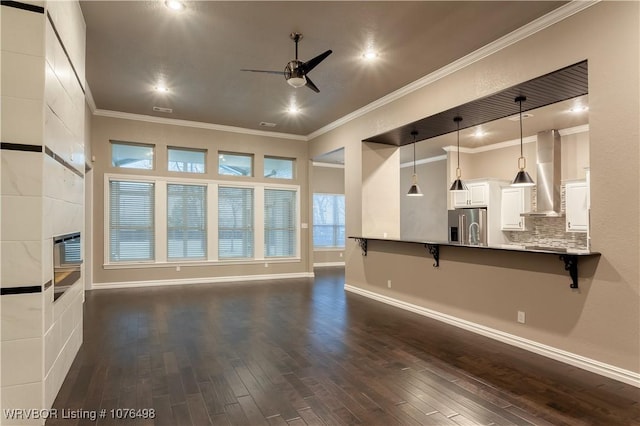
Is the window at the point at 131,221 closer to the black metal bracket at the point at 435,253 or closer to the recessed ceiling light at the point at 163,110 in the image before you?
the recessed ceiling light at the point at 163,110

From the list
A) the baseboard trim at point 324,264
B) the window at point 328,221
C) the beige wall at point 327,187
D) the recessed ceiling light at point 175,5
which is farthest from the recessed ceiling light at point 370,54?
the baseboard trim at point 324,264

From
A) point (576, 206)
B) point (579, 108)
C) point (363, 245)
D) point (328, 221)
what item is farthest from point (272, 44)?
point (328, 221)

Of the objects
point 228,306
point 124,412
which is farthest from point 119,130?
point 124,412

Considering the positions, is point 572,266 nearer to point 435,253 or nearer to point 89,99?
point 435,253

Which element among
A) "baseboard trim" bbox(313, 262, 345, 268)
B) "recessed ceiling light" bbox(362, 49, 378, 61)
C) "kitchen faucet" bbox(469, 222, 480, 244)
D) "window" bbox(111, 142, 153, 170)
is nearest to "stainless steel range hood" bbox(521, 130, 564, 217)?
"kitchen faucet" bbox(469, 222, 480, 244)

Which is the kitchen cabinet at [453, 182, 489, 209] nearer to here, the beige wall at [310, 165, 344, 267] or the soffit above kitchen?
the beige wall at [310, 165, 344, 267]

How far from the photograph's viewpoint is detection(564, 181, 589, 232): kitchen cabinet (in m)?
6.32

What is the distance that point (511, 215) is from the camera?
25.4 feet

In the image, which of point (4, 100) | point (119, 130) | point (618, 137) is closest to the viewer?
point (4, 100)

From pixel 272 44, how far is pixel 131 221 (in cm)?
479

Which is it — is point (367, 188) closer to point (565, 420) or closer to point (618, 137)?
point (618, 137)

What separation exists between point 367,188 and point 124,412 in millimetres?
4944

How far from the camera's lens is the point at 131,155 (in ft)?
23.4

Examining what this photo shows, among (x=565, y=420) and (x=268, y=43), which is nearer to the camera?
(x=565, y=420)
